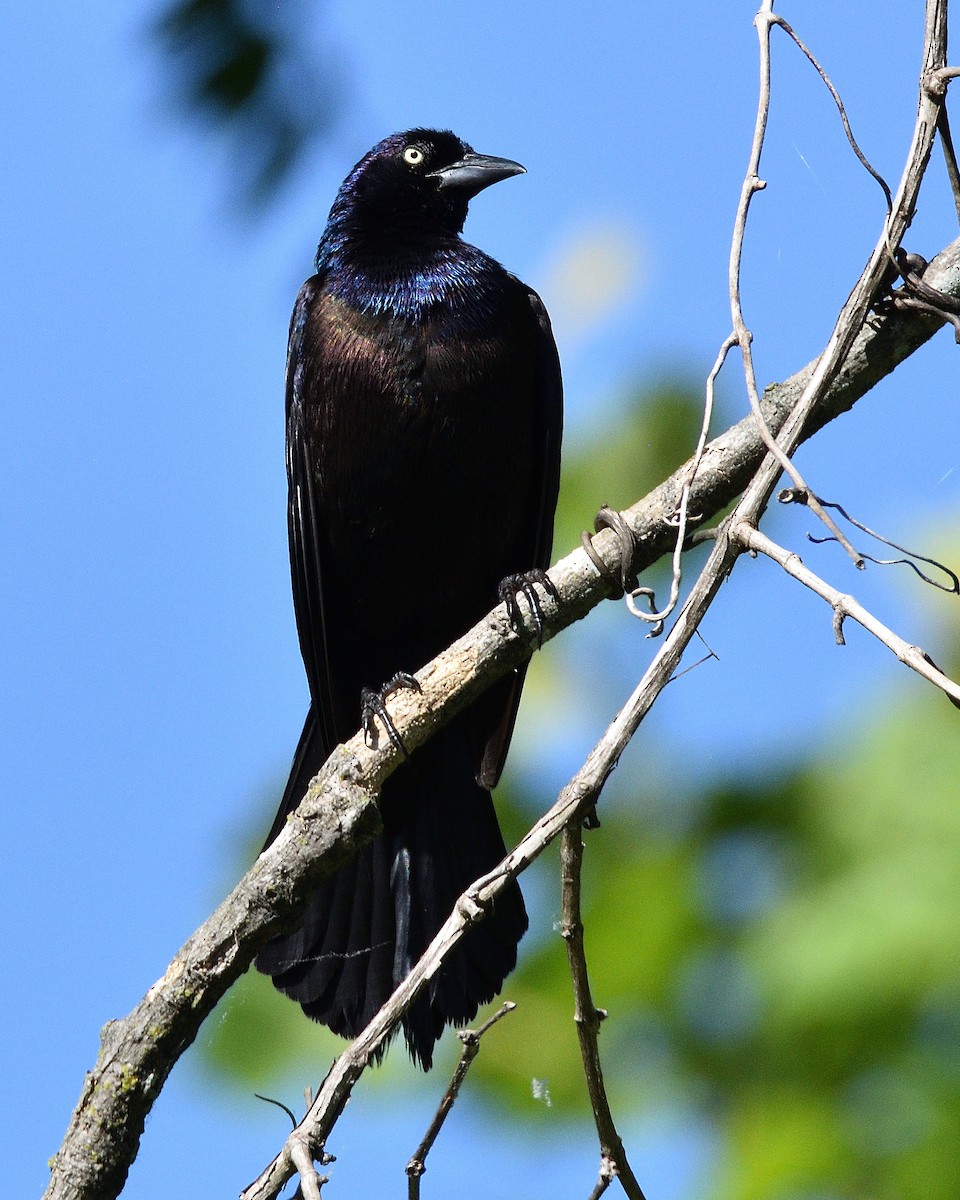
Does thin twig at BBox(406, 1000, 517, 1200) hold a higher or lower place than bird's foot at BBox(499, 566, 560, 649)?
lower

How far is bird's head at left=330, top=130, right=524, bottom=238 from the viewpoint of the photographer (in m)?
4.34

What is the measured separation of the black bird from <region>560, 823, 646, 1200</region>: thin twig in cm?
138

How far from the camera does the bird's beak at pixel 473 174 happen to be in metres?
4.46

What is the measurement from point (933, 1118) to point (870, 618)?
768mm

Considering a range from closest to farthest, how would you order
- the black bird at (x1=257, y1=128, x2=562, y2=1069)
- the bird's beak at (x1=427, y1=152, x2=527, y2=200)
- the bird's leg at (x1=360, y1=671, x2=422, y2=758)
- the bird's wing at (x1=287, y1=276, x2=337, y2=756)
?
the bird's leg at (x1=360, y1=671, x2=422, y2=758)
the black bird at (x1=257, y1=128, x2=562, y2=1069)
the bird's wing at (x1=287, y1=276, x2=337, y2=756)
the bird's beak at (x1=427, y1=152, x2=527, y2=200)

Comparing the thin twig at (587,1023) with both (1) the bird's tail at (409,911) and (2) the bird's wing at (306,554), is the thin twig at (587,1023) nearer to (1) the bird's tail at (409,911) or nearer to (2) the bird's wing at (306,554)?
(1) the bird's tail at (409,911)

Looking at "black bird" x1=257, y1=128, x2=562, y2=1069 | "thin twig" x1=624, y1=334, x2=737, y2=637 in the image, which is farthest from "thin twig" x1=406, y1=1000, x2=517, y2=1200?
"black bird" x1=257, y1=128, x2=562, y2=1069

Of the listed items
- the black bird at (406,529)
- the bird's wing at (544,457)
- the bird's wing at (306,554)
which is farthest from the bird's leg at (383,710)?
the bird's wing at (544,457)

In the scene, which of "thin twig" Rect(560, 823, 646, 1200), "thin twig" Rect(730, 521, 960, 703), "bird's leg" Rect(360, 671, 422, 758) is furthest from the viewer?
"bird's leg" Rect(360, 671, 422, 758)

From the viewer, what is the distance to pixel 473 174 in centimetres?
448

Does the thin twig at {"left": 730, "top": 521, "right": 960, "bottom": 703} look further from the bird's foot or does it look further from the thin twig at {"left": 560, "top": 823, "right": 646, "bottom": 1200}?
the bird's foot

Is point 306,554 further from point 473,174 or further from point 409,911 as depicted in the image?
point 473,174

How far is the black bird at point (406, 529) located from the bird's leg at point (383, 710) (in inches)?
4.4

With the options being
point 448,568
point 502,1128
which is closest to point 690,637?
point 502,1128
